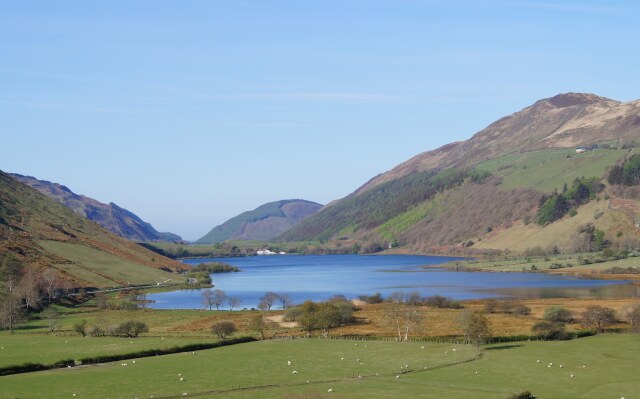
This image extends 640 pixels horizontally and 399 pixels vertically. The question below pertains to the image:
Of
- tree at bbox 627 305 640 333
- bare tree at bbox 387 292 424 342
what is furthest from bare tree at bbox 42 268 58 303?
tree at bbox 627 305 640 333

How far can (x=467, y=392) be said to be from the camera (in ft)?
227

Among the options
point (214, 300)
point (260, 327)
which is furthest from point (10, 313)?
point (214, 300)

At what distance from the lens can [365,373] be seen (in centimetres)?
7894

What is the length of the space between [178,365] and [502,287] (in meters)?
130

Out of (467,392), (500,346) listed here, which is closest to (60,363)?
(467,392)

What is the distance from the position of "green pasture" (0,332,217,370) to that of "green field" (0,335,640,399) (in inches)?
232

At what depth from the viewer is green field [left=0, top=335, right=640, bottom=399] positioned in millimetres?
69562

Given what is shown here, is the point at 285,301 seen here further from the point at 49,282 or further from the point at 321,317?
the point at 49,282

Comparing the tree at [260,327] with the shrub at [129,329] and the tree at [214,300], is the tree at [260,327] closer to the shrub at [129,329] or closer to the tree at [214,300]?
the shrub at [129,329]

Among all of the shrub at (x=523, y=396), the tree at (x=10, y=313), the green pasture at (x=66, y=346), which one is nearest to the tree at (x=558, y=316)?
the green pasture at (x=66, y=346)

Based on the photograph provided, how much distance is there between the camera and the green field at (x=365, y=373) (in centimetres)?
6956

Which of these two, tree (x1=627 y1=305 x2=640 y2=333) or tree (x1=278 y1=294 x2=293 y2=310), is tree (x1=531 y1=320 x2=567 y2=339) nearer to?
tree (x1=627 y1=305 x2=640 y2=333)

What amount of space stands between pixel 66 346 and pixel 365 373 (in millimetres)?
41359

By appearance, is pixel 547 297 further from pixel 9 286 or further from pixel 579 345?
pixel 9 286
